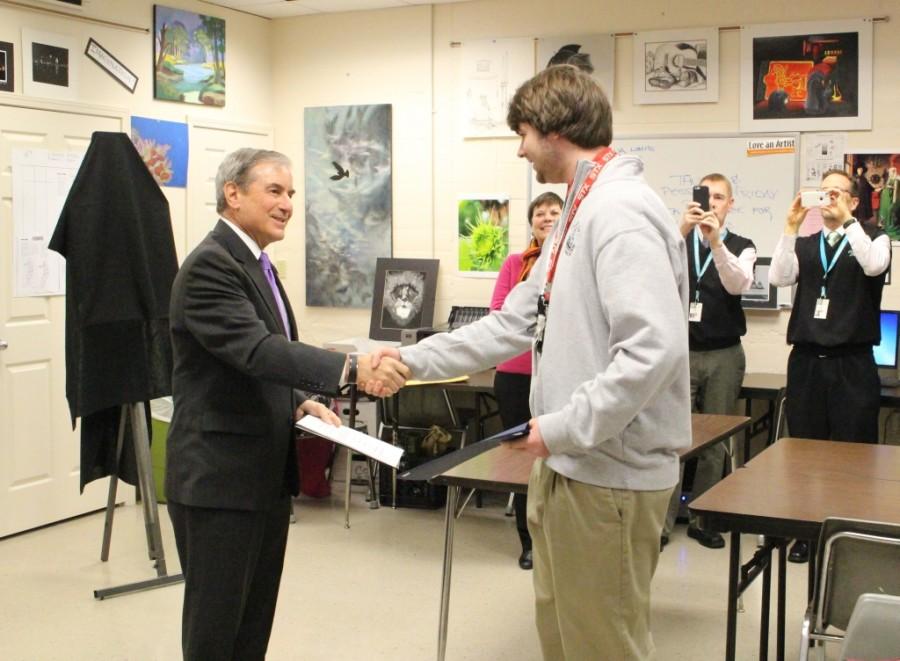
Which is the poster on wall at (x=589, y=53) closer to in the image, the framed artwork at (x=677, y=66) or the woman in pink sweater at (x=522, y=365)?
the framed artwork at (x=677, y=66)

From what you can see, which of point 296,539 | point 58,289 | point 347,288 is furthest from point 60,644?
point 347,288

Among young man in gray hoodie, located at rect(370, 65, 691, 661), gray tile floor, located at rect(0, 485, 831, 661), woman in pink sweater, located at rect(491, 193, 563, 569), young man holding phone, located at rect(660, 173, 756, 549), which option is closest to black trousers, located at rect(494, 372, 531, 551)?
woman in pink sweater, located at rect(491, 193, 563, 569)

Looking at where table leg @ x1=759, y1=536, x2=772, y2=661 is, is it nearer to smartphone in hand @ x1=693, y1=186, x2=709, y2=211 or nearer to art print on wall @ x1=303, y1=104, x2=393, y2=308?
smartphone in hand @ x1=693, y1=186, x2=709, y2=211

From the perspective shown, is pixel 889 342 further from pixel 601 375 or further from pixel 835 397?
pixel 601 375

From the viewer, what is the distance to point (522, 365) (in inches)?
180

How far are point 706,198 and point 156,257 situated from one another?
2566 millimetres

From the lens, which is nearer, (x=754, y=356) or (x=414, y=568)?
(x=414, y=568)

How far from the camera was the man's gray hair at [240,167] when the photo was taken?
267 centimetres

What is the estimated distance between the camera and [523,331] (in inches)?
99.1

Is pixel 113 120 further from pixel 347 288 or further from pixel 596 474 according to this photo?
pixel 596 474

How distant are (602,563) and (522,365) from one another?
2.55m

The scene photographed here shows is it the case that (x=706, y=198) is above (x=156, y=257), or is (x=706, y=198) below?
above

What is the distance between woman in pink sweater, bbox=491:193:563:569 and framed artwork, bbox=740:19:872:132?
1.66 metres

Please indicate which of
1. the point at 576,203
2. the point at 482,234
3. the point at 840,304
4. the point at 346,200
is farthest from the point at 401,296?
the point at 576,203
